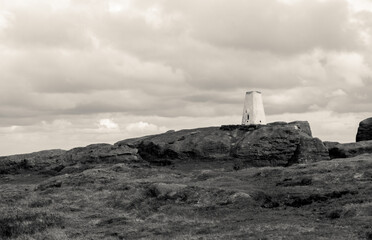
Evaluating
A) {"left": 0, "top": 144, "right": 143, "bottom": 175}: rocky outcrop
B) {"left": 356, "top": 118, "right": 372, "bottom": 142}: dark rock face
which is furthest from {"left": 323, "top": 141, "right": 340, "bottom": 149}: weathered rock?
{"left": 0, "top": 144, "right": 143, "bottom": 175}: rocky outcrop

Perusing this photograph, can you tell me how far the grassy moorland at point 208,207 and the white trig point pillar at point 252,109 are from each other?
26.7 m

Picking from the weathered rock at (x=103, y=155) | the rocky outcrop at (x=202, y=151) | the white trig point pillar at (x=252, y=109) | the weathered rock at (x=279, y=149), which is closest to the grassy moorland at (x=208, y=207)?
the weathered rock at (x=279, y=149)

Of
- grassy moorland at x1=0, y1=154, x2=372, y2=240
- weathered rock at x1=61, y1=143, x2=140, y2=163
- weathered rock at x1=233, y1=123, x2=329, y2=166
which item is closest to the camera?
grassy moorland at x1=0, y1=154, x2=372, y2=240

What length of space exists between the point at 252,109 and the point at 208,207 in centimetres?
4646

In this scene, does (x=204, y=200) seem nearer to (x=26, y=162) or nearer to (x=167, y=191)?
(x=167, y=191)

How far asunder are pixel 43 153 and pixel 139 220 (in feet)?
159

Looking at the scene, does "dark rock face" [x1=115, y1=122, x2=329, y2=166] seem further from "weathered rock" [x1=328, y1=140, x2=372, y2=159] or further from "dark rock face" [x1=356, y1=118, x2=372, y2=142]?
"dark rock face" [x1=356, y1=118, x2=372, y2=142]

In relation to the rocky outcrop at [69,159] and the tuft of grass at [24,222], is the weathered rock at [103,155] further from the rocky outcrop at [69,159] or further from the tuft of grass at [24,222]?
the tuft of grass at [24,222]

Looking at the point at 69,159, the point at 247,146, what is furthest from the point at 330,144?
the point at 69,159

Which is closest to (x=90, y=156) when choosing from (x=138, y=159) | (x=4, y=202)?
(x=138, y=159)

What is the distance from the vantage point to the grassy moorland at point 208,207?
26.3 meters

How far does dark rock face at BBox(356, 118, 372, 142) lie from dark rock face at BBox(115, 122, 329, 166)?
16.4m

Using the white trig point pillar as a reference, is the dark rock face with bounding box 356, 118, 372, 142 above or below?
below

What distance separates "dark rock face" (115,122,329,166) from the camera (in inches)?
2507
